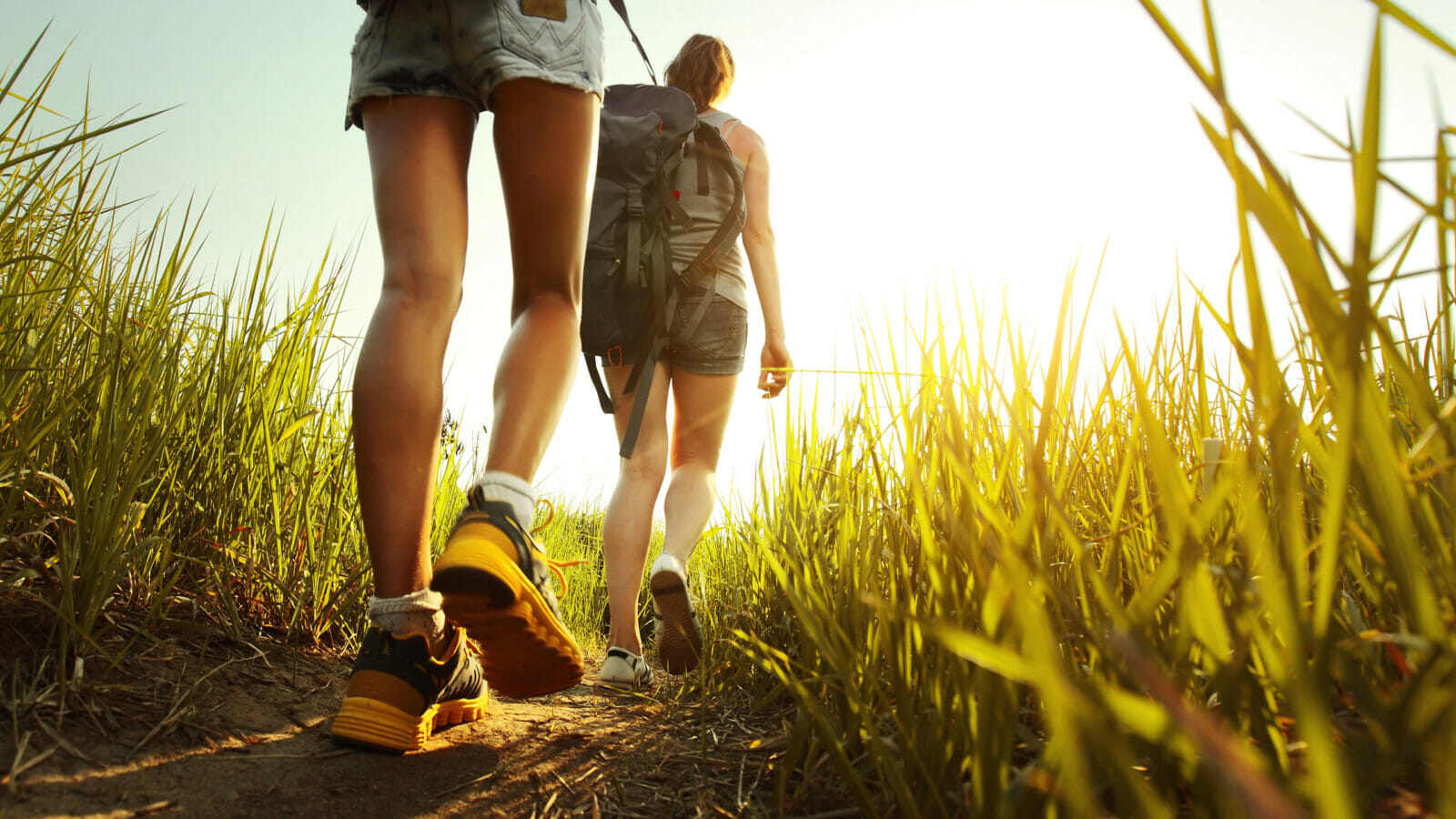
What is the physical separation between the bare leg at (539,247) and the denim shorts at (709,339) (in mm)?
1039

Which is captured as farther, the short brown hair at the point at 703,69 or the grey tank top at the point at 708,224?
the short brown hair at the point at 703,69

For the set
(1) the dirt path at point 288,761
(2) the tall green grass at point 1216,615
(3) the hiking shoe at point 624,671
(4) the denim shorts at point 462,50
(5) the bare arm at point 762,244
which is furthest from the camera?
(5) the bare arm at point 762,244

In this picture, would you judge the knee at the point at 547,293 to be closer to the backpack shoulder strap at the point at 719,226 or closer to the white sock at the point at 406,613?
the white sock at the point at 406,613

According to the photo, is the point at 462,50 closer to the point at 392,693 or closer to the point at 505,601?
the point at 505,601

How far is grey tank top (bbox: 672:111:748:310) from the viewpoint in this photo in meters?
2.48

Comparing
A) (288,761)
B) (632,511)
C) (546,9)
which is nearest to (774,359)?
(632,511)

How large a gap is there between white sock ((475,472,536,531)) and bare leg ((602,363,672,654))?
1.03 metres

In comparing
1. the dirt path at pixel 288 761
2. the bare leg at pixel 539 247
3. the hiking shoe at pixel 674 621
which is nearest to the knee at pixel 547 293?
the bare leg at pixel 539 247

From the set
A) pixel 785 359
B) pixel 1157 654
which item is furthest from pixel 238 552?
pixel 785 359

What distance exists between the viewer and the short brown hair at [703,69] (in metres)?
2.89

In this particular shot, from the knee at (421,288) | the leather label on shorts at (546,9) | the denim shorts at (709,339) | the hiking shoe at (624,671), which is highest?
the leather label on shorts at (546,9)

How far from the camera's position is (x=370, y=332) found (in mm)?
1190

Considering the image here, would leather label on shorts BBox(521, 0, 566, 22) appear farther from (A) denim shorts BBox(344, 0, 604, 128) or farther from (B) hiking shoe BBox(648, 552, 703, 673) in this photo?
(B) hiking shoe BBox(648, 552, 703, 673)

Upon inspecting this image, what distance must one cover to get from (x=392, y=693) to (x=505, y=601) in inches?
10.0
